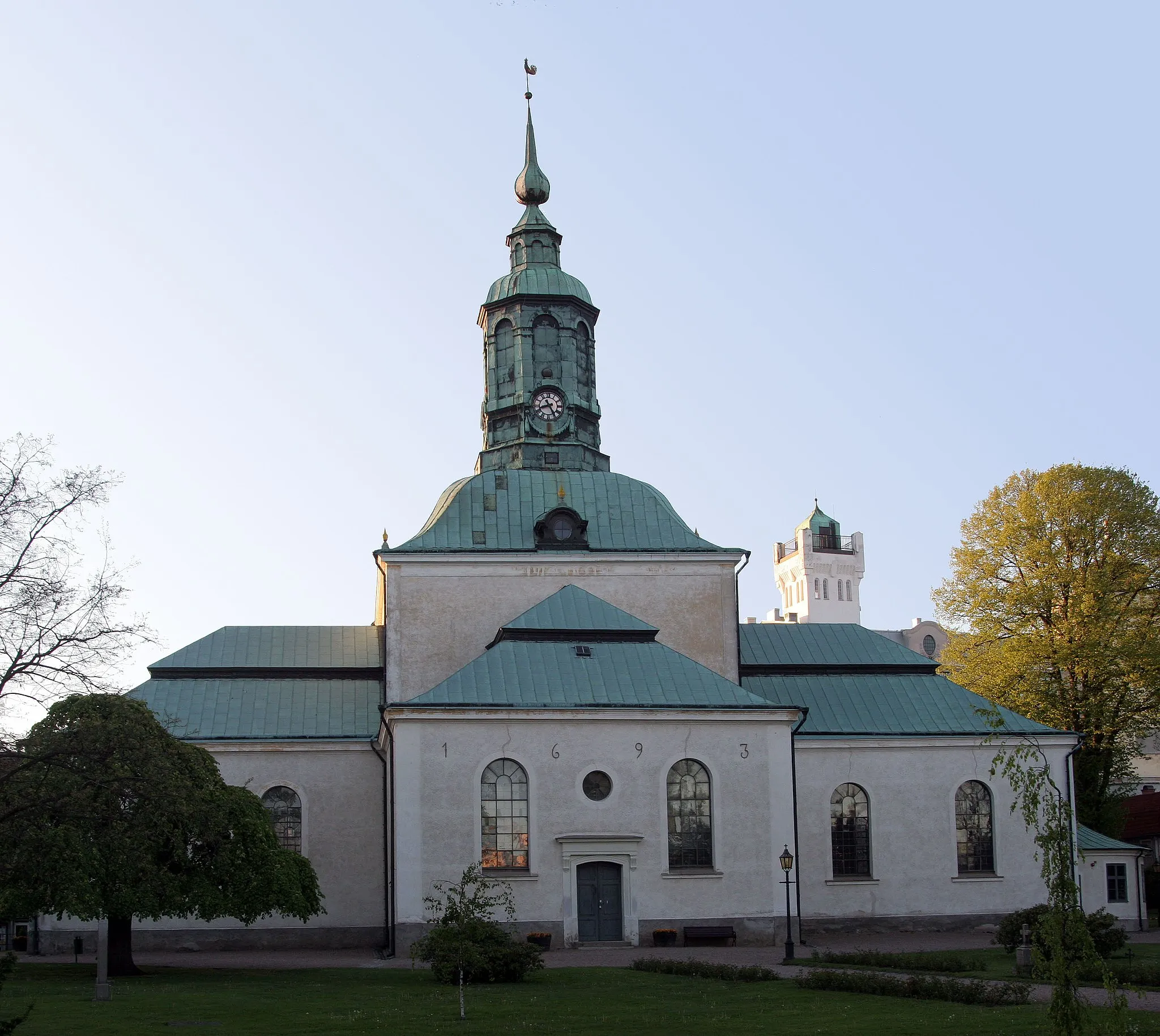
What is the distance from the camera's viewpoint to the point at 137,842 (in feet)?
80.1

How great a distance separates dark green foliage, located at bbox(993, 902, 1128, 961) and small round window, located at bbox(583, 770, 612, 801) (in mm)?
8892

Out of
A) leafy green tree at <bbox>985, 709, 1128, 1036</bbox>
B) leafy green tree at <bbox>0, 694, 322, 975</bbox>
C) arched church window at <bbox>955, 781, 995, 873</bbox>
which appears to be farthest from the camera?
arched church window at <bbox>955, 781, 995, 873</bbox>

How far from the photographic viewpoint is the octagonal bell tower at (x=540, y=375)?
1699 inches

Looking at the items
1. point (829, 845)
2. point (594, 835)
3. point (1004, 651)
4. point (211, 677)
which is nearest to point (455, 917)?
point (594, 835)

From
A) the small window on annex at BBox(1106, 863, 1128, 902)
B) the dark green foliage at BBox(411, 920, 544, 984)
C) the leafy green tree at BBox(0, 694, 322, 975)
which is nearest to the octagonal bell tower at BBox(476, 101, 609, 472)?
the leafy green tree at BBox(0, 694, 322, 975)

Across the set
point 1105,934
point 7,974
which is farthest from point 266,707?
point 7,974

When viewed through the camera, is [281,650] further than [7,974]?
Yes

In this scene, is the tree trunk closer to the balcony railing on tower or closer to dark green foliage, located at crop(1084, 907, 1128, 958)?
dark green foliage, located at crop(1084, 907, 1128, 958)

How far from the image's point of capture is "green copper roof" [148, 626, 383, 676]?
39906 millimetres

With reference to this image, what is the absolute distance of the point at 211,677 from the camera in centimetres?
3959

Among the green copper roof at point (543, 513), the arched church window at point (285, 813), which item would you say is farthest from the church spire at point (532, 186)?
the arched church window at point (285, 813)

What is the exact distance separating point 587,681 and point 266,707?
9276 mm

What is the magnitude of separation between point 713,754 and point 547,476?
10.9 m

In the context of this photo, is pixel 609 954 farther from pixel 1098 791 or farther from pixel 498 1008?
pixel 1098 791
